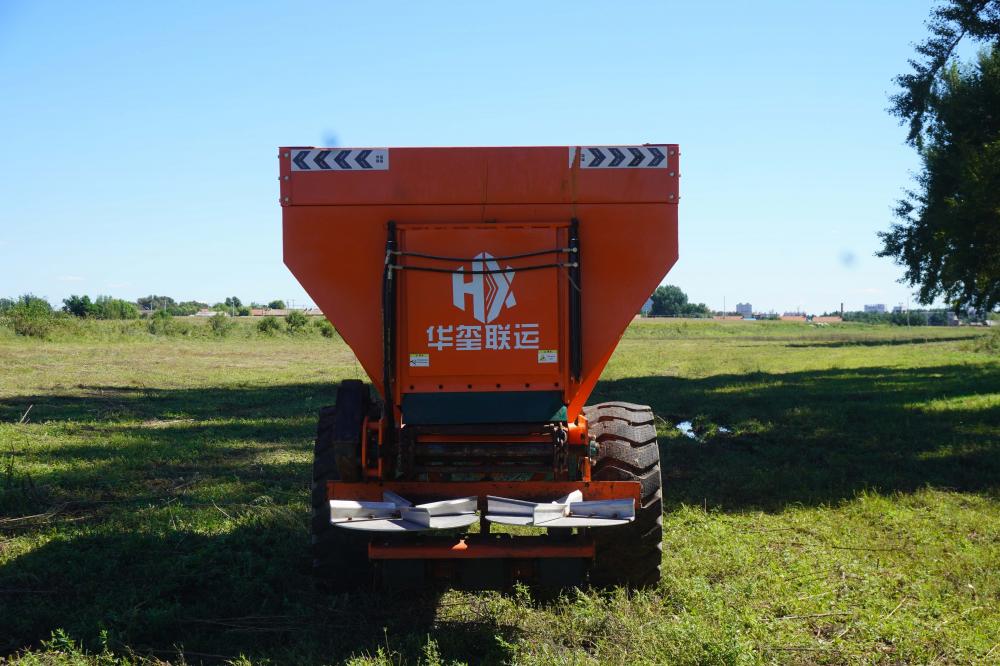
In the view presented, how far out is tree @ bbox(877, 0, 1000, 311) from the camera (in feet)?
47.7

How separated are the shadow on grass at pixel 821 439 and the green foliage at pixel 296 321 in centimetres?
3847

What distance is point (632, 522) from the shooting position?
5.69m

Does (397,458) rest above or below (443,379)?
below

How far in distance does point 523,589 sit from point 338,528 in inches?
49.0

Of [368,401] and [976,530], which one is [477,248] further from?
[976,530]

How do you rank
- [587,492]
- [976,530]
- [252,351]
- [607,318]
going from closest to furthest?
1. [587,492]
2. [607,318]
3. [976,530]
4. [252,351]

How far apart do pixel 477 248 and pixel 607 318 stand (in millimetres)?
974

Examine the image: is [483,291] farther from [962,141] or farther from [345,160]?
[962,141]

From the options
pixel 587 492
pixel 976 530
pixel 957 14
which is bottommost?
pixel 976 530

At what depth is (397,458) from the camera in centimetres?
590

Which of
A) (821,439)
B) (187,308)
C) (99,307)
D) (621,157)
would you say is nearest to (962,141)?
(821,439)

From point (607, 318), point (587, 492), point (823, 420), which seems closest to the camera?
point (587, 492)

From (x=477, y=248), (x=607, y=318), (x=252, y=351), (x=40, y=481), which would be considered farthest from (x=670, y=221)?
(x=252, y=351)

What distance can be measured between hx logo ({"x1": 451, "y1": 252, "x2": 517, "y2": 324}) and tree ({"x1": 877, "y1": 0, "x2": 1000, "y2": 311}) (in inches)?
445
